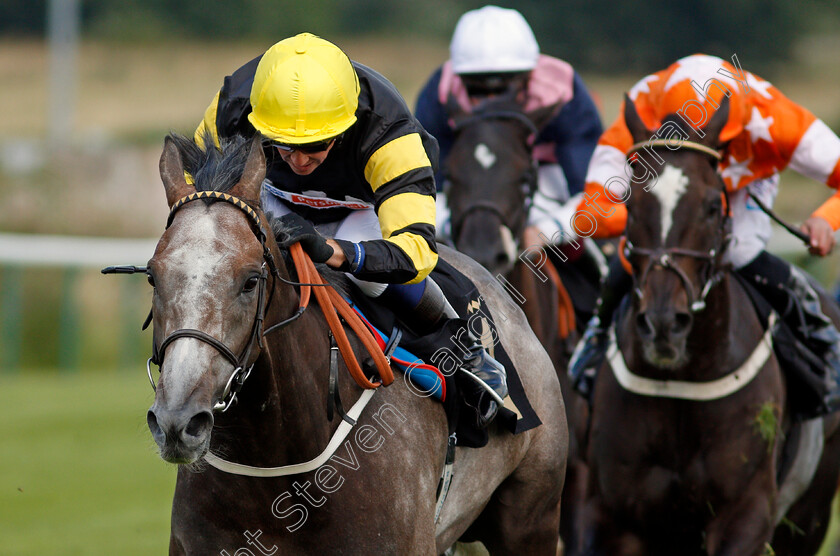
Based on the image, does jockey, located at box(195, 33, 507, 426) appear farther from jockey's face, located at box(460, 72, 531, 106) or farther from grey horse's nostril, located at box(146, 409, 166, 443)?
jockey's face, located at box(460, 72, 531, 106)

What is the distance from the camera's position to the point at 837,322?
609cm

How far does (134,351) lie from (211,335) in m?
12.9

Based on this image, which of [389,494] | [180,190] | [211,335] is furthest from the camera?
[389,494]

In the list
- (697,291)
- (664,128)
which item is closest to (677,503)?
(697,291)

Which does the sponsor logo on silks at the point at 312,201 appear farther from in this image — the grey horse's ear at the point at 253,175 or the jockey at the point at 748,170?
the jockey at the point at 748,170

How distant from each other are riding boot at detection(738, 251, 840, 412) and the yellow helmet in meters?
2.71

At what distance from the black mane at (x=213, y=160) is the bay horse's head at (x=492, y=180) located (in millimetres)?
2639

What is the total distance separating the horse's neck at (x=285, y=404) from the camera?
10.4 ft

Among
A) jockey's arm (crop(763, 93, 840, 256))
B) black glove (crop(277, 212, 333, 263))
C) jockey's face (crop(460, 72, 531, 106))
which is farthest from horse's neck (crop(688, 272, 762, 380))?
black glove (crop(277, 212, 333, 263))

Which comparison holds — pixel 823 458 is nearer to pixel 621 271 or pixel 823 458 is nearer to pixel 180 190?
pixel 621 271

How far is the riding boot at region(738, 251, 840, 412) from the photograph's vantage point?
5430 millimetres

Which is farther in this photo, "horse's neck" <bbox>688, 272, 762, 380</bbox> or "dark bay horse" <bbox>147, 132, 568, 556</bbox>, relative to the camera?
"horse's neck" <bbox>688, 272, 762, 380</bbox>

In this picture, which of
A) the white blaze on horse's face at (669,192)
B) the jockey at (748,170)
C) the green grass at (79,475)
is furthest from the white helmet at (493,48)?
the green grass at (79,475)

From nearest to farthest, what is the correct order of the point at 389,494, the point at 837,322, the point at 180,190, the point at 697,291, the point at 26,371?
1. the point at 180,190
2. the point at 389,494
3. the point at 697,291
4. the point at 837,322
5. the point at 26,371
